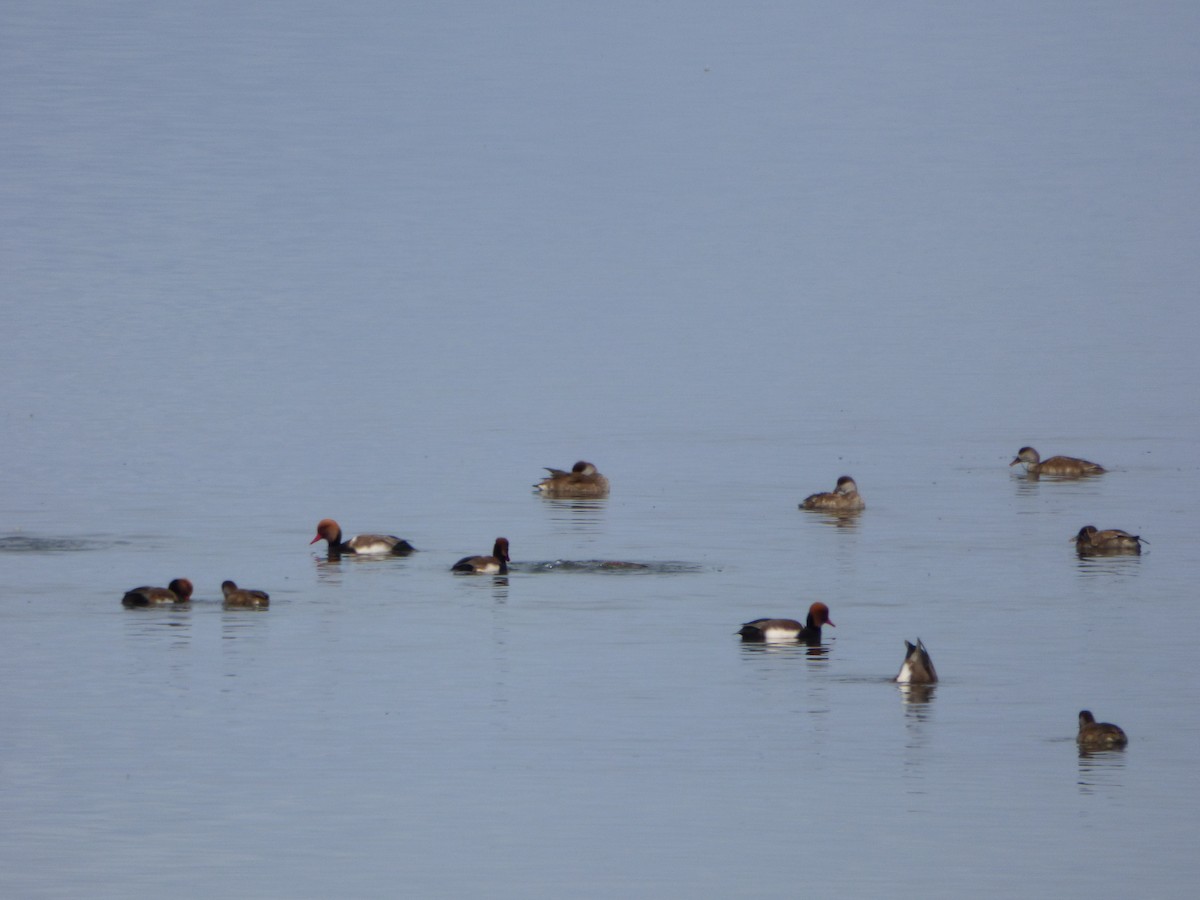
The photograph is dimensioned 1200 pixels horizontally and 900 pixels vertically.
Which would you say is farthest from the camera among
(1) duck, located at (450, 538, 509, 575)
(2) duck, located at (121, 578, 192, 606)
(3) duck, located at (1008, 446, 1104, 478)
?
(3) duck, located at (1008, 446, 1104, 478)

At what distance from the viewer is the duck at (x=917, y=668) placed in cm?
2186

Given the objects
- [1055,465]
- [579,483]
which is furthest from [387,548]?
[1055,465]

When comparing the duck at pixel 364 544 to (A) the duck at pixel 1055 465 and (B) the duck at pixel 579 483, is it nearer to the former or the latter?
(B) the duck at pixel 579 483

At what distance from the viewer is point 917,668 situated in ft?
71.8

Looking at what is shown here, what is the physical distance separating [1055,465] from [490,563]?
10066 millimetres

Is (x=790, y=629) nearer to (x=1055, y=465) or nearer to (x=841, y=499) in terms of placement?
(x=841, y=499)

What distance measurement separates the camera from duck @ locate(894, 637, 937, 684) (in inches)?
861

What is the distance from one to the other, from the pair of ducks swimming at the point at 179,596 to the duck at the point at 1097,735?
336 inches

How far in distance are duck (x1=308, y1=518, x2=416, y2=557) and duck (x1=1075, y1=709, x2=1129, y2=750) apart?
10.3 m

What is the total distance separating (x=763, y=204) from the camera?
7969 cm

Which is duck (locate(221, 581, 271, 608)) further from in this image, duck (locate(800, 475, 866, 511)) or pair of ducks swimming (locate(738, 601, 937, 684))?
duck (locate(800, 475, 866, 511))

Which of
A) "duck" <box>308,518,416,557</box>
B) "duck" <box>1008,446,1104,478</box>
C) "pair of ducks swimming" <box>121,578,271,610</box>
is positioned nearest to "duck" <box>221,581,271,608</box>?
"pair of ducks swimming" <box>121,578,271,610</box>

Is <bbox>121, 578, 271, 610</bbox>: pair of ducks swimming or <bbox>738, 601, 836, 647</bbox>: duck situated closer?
<bbox>738, 601, 836, 647</bbox>: duck

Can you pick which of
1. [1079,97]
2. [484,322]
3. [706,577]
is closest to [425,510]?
[706,577]
